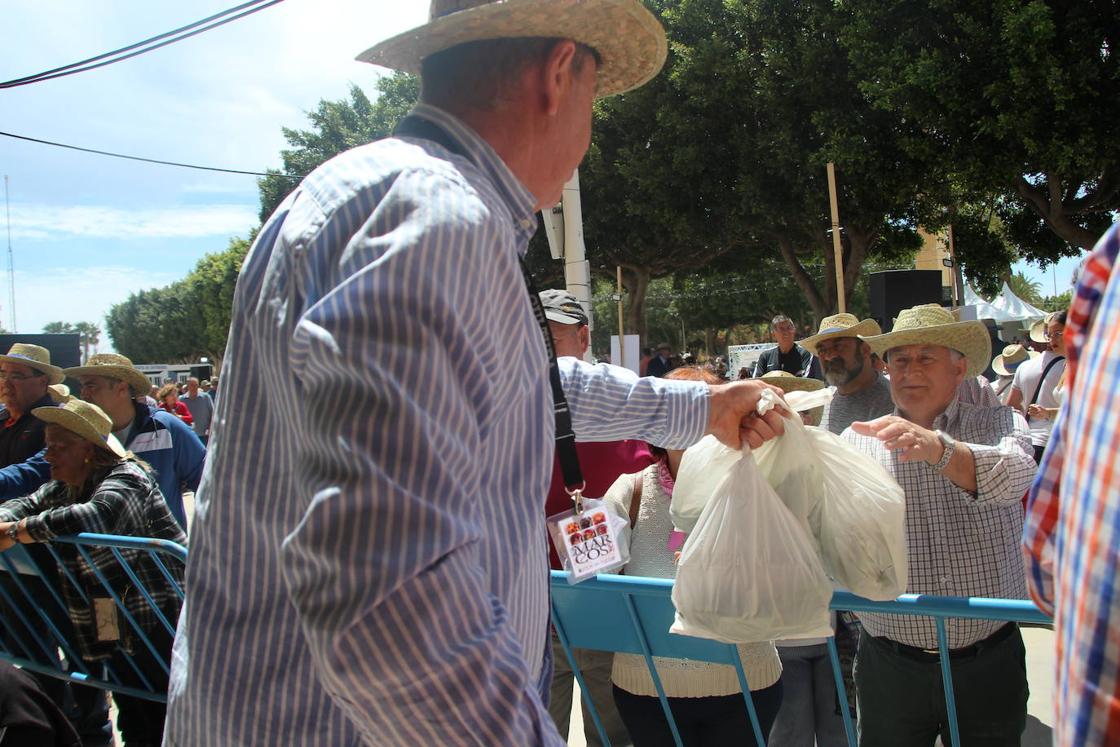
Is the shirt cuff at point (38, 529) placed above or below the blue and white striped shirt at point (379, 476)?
below

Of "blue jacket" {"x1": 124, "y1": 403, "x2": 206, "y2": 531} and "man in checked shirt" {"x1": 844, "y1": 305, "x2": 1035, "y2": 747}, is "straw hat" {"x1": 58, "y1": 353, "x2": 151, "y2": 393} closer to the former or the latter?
"blue jacket" {"x1": 124, "y1": 403, "x2": 206, "y2": 531}

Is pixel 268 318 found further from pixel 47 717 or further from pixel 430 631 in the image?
pixel 47 717

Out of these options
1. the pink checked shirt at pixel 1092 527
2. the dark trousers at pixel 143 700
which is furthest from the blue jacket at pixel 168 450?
the pink checked shirt at pixel 1092 527

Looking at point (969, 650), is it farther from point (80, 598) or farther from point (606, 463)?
point (80, 598)

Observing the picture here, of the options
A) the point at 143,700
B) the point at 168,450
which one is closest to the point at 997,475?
the point at 143,700

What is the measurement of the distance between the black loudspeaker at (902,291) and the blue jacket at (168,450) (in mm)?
9313

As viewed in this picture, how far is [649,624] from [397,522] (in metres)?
1.88

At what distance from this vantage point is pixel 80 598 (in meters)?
3.82

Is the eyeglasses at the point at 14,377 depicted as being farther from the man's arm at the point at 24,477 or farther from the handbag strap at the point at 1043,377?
the handbag strap at the point at 1043,377

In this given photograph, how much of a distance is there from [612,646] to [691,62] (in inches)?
573

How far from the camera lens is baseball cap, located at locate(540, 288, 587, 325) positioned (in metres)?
3.92

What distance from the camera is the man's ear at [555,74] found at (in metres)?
1.22

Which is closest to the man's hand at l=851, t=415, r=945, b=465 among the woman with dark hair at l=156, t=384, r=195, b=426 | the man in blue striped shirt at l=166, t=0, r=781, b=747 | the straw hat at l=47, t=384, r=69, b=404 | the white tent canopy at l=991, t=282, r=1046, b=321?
the man in blue striped shirt at l=166, t=0, r=781, b=747

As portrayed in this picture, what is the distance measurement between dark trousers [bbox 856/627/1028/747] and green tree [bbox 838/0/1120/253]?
1140 cm
